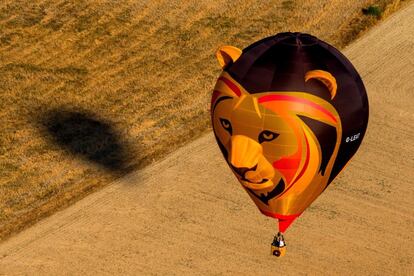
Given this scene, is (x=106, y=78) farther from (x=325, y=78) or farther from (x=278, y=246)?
(x=325, y=78)

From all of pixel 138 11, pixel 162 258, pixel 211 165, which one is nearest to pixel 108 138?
pixel 211 165

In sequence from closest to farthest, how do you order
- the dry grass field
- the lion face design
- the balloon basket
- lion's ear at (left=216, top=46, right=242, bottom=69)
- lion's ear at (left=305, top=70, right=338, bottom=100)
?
1. lion's ear at (left=305, top=70, right=338, bottom=100)
2. the lion face design
3. lion's ear at (left=216, top=46, right=242, bottom=69)
4. the balloon basket
5. the dry grass field

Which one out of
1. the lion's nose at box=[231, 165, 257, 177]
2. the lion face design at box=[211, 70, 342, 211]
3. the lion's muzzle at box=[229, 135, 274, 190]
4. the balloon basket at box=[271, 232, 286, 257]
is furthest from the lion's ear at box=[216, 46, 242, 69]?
the balloon basket at box=[271, 232, 286, 257]

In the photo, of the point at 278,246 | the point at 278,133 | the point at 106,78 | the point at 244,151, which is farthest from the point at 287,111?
the point at 106,78

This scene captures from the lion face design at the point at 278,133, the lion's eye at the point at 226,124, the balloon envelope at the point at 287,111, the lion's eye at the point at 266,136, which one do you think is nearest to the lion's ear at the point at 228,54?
the balloon envelope at the point at 287,111

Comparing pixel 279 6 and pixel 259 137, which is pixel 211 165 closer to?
pixel 259 137

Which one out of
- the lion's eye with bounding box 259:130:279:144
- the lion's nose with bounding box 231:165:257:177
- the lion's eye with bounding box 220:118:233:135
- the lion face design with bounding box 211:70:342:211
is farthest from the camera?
the lion's nose with bounding box 231:165:257:177

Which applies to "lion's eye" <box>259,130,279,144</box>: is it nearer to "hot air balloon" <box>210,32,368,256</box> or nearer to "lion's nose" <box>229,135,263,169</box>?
"hot air balloon" <box>210,32,368,256</box>

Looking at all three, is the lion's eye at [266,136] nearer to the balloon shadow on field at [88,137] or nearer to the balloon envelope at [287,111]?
the balloon envelope at [287,111]
